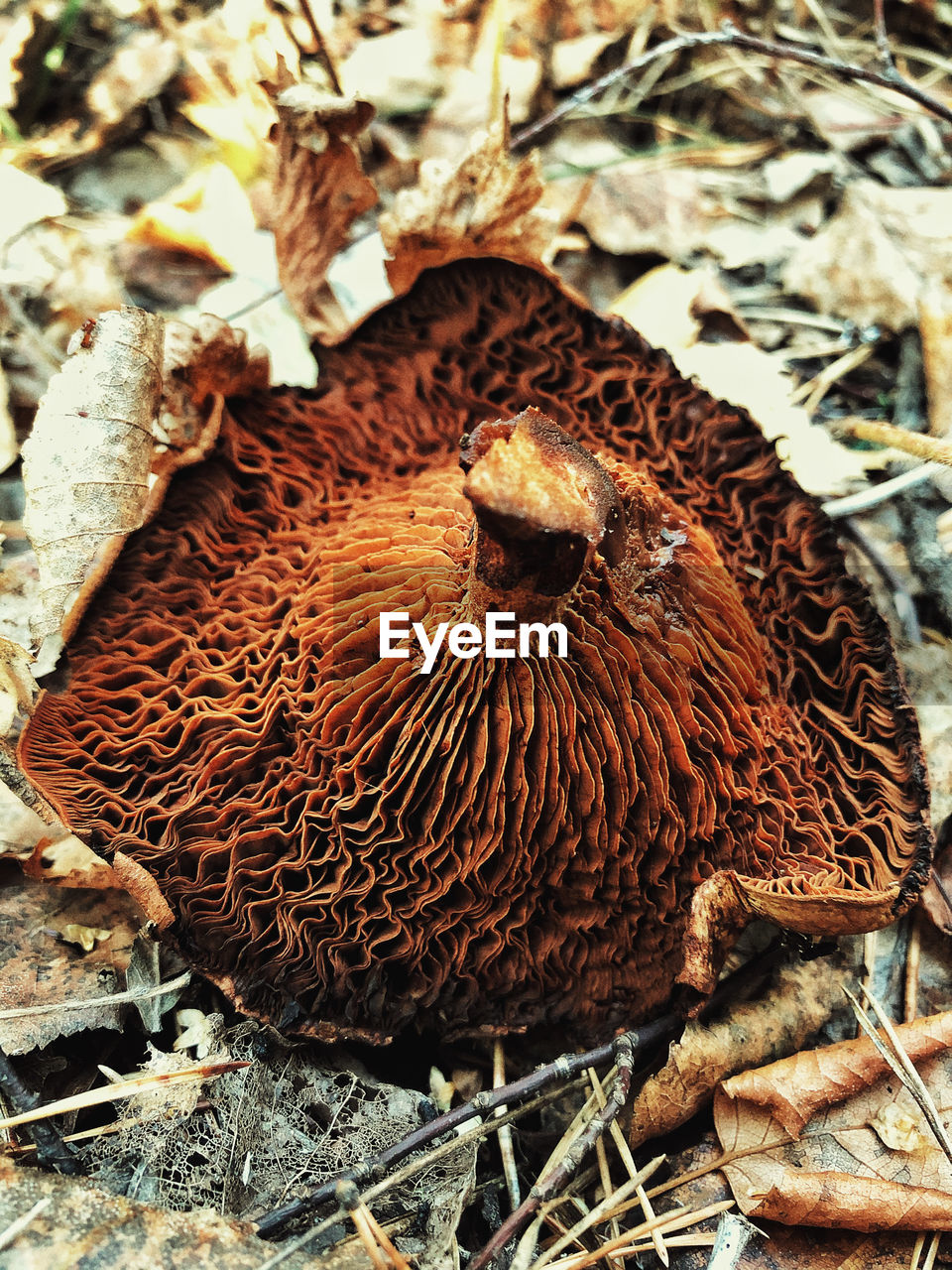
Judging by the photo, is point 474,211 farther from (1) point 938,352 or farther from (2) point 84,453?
(1) point 938,352

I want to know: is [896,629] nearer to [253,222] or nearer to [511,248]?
[511,248]

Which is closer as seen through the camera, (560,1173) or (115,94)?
(560,1173)

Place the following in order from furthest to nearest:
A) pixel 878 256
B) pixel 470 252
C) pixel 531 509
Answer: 1. pixel 878 256
2. pixel 470 252
3. pixel 531 509

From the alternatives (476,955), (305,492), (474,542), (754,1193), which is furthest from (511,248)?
(754,1193)

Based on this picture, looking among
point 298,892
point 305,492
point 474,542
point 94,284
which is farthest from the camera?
point 94,284

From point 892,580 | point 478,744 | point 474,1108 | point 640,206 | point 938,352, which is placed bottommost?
point 474,1108

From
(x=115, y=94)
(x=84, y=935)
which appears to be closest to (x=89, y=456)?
(x=84, y=935)

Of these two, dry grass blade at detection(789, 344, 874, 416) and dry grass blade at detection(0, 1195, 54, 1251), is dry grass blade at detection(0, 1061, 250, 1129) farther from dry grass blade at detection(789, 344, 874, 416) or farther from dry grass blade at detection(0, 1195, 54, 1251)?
dry grass blade at detection(789, 344, 874, 416)

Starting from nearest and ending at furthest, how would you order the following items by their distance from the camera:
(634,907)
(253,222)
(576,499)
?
1. (576,499)
2. (634,907)
3. (253,222)
